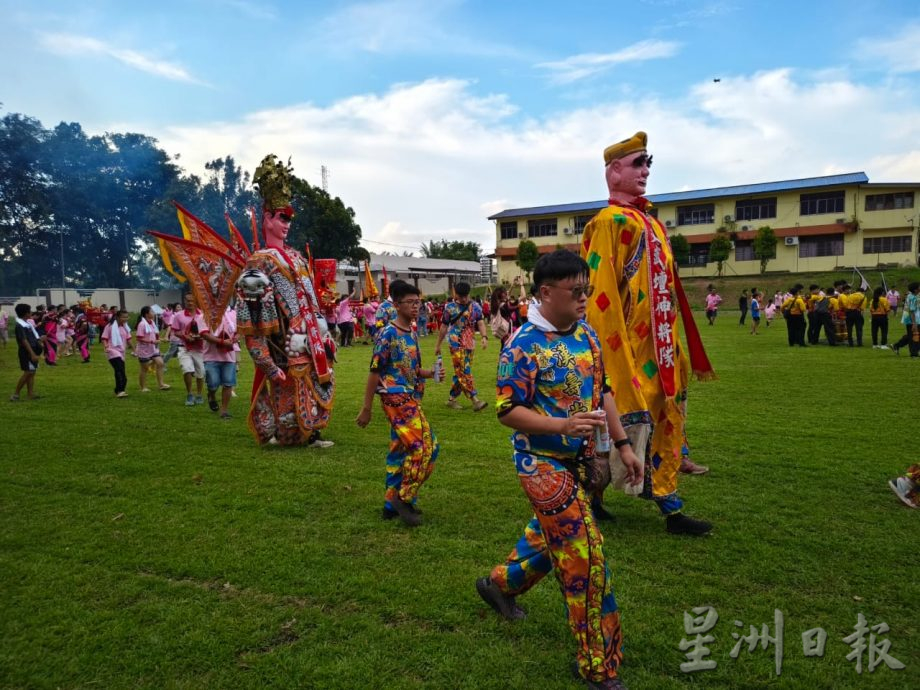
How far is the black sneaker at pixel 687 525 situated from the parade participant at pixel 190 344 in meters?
8.23

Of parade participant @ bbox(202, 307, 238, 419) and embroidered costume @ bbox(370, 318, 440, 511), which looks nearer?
embroidered costume @ bbox(370, 318, 440, 511)

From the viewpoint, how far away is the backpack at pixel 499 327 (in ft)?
38.3

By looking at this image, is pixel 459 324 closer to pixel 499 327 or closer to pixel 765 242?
pixel 499 327

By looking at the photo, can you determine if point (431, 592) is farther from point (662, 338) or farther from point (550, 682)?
point (662, 338)

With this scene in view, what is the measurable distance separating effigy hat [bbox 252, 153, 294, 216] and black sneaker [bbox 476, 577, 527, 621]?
5.48 metres

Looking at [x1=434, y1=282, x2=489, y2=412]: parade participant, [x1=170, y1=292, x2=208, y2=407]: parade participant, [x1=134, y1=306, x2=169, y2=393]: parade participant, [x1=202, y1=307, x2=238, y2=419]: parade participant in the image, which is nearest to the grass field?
[x1=202, y1=307, x2=238, y2=419]: parade participant

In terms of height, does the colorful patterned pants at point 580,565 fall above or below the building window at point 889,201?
below

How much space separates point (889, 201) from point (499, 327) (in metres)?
39.5

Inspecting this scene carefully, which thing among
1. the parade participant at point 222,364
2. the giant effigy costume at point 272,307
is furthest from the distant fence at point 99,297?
the giant effigy costume at point 272,307

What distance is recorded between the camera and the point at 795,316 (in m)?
17.0

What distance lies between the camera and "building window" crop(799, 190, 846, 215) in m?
40.6

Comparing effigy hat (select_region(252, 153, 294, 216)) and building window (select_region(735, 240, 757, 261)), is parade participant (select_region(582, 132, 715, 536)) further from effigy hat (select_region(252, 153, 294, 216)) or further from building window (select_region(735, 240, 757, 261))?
building window (select_region(735, 240, 757, 261))

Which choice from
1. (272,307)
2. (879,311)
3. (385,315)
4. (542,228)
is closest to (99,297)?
(542,228)

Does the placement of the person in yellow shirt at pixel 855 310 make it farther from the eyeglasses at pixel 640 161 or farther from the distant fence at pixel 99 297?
the distant fence at pixel 99 297
